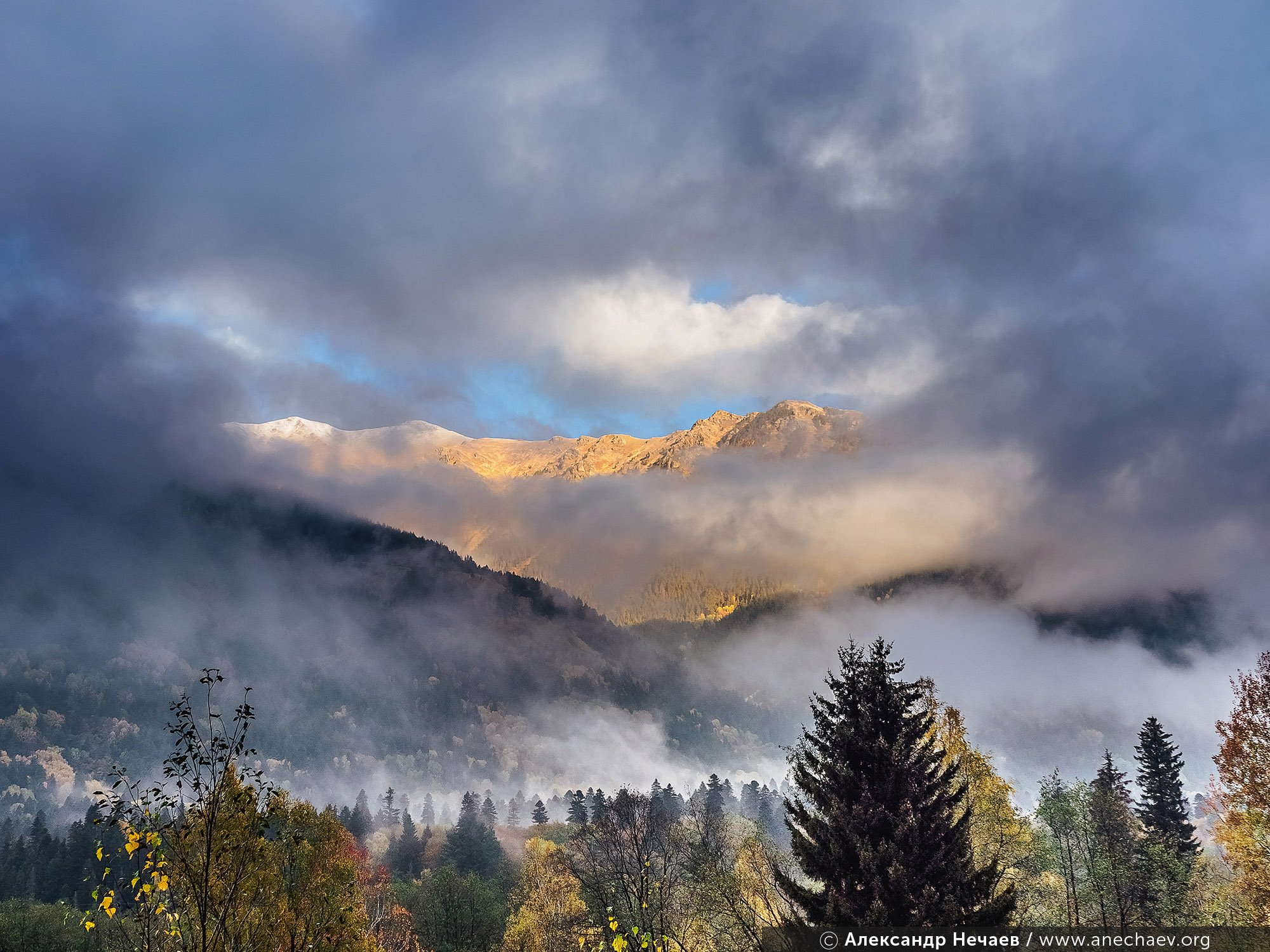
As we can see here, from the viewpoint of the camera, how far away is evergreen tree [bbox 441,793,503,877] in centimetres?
12219

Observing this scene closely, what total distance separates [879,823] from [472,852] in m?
112

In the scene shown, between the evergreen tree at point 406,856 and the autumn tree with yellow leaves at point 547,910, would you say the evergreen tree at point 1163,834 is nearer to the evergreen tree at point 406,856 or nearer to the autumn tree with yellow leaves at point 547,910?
the autumn tree with yellow leaves at point 547,910

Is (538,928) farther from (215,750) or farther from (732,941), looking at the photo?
(215,750)

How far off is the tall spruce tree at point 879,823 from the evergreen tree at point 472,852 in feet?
341

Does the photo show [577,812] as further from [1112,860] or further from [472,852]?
[1112,860]

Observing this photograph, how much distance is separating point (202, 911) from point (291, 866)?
33796mm

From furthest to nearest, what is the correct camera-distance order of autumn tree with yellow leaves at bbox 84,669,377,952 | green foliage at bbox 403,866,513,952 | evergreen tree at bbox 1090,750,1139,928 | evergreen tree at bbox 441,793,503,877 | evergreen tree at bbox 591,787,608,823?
evergreen tree at bbox 441,793,503,877 → green foliage at bbox 403,866,513,952 → evergreen tree at bbox 591,787,608,823 → evergreen tree at bbox 1090,750,1139,928 → autumn tree with yellow leaves at bbox 84,669,377,952

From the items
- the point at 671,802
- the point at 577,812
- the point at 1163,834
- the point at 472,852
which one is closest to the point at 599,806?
the point at 472,852

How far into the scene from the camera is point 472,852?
124 m

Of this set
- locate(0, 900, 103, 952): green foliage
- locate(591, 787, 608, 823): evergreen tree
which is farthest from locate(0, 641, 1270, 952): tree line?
locate(591, 787, 608, 823): evergreen tree

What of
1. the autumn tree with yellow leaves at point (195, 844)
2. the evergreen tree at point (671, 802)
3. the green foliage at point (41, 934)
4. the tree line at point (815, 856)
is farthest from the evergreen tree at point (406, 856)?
the autumn tree with yellow leaves at point (195, 844)

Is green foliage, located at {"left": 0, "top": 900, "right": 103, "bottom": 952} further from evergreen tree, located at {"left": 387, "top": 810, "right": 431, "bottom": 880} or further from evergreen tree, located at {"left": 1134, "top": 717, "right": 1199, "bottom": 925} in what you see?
evergreen tree, located at {"left": 1134, "top": 717, "right": 1199, "bottom": 925}

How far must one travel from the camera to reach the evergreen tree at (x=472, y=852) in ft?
401

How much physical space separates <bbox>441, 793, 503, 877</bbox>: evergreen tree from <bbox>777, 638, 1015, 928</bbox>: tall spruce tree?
104 m
